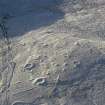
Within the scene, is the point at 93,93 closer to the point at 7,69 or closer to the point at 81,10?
the point at 7,69

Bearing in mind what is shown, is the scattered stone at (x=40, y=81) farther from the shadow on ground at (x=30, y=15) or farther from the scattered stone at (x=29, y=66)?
the shadow on ground at (x=30, y=15)

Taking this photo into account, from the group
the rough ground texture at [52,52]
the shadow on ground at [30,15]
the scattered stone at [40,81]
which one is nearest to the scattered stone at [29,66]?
the rough ground texture at [52,52]

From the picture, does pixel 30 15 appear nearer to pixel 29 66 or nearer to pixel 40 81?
pixel 29 66

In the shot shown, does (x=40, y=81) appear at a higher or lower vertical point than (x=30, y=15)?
lower

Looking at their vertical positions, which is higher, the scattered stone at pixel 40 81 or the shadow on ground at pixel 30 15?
the shadow on ground at pixel 30 15

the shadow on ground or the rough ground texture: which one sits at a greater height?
the shadow on ground

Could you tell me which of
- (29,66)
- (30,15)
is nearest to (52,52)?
(29,66)

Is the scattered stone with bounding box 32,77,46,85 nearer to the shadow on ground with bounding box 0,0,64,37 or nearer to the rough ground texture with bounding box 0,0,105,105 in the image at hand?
the rough ground texture with bounding box 0,0,105,105

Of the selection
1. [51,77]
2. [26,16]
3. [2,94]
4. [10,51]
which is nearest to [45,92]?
[51,77]

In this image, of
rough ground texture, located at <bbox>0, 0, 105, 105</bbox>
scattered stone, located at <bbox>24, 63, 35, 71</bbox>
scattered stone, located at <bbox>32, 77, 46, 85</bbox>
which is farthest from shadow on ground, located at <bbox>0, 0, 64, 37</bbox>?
scattered stone, located at <bbox>32, 77, 46, 85</bbox>
